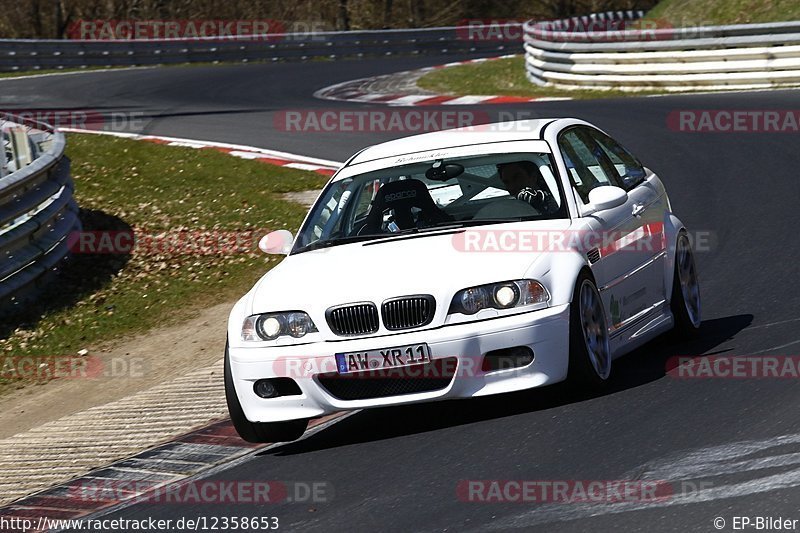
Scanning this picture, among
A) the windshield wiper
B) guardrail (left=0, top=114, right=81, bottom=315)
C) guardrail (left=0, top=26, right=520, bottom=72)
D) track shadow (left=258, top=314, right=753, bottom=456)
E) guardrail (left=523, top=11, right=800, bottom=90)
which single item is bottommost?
guardrail (left=0, top=26, right=520, bottom=72)

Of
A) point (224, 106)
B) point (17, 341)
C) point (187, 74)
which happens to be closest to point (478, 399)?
point (17, 341)

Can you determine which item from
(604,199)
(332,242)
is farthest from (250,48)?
(604,199)

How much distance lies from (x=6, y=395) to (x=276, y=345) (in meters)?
4.49

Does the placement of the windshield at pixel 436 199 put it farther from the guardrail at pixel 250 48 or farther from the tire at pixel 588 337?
the guardrail at pixel 250 48

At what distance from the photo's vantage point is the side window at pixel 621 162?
844 centimetres

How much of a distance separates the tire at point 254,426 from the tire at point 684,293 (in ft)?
8.07

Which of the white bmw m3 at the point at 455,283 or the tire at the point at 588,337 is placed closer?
the white bmw m3 at the point at 455,283

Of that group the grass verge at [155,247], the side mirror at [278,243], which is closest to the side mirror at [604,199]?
A: the side mirror at [278,243]

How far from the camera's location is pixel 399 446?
6.68 meters

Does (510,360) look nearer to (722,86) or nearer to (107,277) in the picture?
(107,277)

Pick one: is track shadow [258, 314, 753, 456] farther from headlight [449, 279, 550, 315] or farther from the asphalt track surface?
headlight [449, 279, 550, 315]

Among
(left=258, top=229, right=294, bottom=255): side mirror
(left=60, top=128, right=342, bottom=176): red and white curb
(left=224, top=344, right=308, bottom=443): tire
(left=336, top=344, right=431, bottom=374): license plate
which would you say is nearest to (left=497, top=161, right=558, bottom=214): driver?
(left=258, top=229, right=294, bottom=255): side mirror

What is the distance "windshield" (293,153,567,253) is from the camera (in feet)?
25.0

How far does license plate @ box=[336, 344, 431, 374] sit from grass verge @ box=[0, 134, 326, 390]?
515 cm
